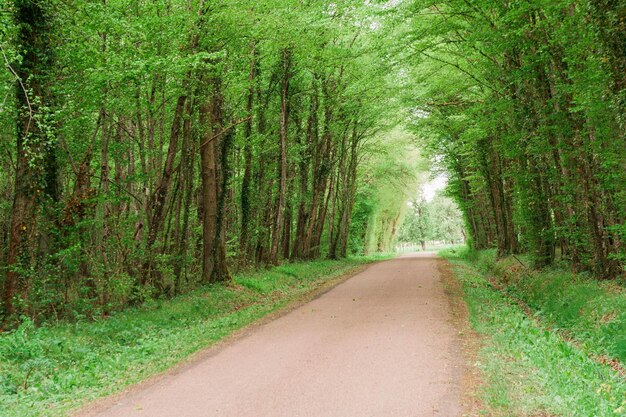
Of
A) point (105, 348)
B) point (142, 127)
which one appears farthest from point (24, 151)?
point (142, 127)

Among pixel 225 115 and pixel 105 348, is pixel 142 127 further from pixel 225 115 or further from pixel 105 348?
pixel 105 348

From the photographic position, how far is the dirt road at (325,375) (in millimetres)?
5371

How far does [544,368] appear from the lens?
21.3ft

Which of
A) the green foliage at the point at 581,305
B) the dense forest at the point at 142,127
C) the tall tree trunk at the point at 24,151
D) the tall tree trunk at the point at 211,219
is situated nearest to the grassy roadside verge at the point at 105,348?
the dense forest at the point at 142,127

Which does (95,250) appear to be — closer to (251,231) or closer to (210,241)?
(210,241)

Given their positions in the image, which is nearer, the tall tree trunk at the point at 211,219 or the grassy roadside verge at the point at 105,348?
the grassy roadside verge at the point at 105,348

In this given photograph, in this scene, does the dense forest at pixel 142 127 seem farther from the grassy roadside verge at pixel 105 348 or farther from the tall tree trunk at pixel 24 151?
the grassy roadside verge at pixel 105 348

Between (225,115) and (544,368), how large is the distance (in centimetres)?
1502

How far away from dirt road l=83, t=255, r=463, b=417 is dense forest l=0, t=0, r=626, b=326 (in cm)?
427

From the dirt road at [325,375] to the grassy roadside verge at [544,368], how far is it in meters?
0.50

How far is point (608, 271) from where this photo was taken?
11773mm

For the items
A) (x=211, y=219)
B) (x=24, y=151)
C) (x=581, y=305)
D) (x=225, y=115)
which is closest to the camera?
(x=24, y=151)

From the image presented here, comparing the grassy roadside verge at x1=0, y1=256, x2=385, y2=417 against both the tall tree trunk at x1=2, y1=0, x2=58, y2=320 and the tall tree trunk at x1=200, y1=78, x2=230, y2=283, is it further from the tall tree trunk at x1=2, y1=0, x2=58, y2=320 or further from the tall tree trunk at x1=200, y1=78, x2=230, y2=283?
the tall tree trunk at x1=200, y1=78, x2=230, y2=283

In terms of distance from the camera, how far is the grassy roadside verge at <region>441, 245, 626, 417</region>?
16.6ft
